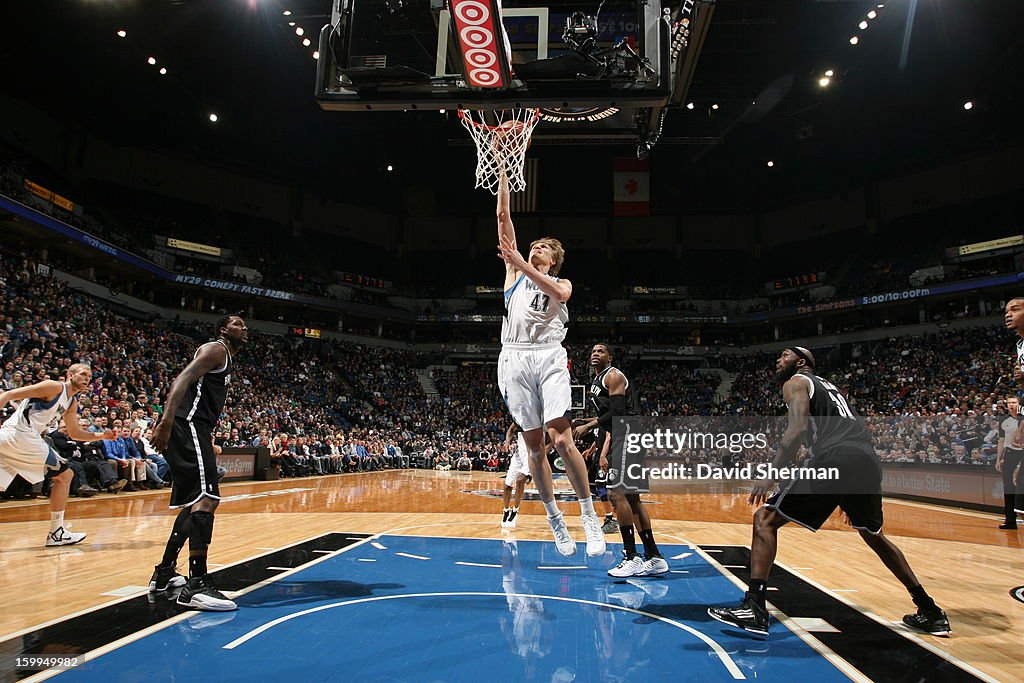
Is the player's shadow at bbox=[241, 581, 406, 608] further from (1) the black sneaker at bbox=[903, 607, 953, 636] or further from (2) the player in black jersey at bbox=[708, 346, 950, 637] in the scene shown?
(1) the black sneaker at bbox=[903, 607, 953, 636]

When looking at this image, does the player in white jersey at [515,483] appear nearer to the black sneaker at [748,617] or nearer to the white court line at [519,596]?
the white court line at [519,596]

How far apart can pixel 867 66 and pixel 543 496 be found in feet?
79.0

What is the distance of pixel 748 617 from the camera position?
373cm

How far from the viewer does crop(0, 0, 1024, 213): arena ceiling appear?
18.8 m

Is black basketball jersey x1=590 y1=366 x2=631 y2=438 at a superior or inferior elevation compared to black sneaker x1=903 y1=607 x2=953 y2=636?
superior

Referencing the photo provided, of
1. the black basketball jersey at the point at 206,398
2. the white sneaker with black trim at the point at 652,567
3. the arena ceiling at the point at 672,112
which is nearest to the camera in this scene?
the black basketball jersey at the point at 206,398

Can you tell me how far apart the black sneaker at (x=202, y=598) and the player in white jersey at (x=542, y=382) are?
86.6 inches

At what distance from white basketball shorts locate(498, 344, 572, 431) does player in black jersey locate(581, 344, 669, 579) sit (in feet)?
4.80

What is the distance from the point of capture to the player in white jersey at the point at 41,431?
588 cm

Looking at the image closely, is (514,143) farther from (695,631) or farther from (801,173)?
(801,173)

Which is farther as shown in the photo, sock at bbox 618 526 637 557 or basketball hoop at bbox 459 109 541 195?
basketball hoop at bbox 459 109 541 195

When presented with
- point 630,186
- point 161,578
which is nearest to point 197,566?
point 161,578

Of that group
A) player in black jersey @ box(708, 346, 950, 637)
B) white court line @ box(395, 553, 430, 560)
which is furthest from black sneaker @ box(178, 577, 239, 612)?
player in black jersey @ box(708, 346, 950, 637)

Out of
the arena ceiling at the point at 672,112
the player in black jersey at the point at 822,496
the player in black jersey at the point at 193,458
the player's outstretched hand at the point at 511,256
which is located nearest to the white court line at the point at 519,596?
the player in black jersey at the point at 822,496
